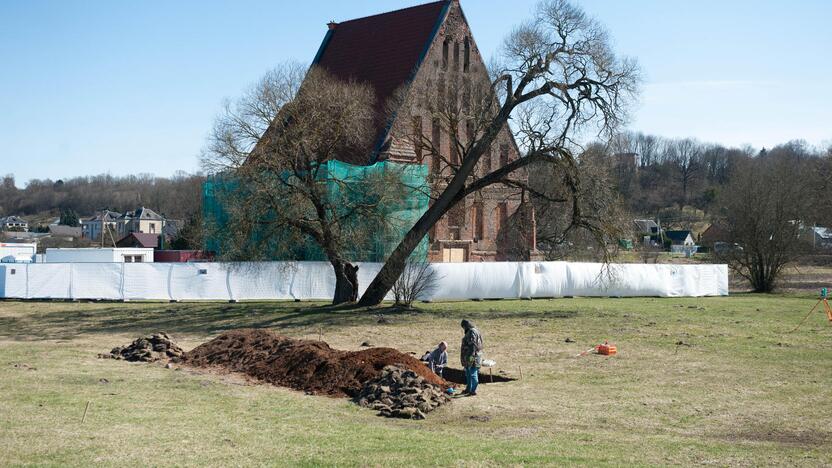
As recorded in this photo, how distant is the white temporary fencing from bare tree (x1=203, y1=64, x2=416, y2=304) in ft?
13.6

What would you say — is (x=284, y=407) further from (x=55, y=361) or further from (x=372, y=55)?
(x=372, y=55)

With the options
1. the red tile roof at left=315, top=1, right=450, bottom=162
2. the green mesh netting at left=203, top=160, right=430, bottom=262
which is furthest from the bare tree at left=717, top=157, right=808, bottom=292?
the green mesh netting at left=203, top=160, right=430, bottom=262

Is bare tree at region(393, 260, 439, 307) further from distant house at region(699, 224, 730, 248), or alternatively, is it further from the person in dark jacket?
distant house at region(699, 224, 730, 248)

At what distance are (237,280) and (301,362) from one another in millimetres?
20871

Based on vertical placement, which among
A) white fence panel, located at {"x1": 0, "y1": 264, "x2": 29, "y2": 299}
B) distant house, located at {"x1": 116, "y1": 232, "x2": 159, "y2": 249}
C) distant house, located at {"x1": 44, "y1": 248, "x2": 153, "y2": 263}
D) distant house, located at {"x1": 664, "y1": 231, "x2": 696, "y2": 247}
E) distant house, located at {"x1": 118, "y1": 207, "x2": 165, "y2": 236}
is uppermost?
distant house, located at {"x1": 118, "y1": 207, "x2": 165, "y2": 236}

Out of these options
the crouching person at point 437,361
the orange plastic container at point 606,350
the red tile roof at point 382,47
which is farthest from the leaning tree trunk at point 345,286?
the crouching person at point 437,361

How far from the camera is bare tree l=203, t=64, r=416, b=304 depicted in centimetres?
3127

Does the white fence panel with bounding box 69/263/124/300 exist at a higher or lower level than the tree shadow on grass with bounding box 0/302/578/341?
higher

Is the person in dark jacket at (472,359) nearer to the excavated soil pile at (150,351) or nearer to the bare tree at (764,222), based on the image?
the excavated soil pile at (150,351)

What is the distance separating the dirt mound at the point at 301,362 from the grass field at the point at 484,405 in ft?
2.64

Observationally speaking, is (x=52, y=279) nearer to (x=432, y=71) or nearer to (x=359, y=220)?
(x=359, y=220)

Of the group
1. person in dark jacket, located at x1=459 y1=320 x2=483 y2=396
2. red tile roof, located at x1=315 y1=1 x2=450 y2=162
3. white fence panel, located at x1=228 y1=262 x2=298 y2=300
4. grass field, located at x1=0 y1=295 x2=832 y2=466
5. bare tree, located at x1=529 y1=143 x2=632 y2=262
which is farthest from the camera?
red tile roof, located at x1=315 y1=1 x2=450 y2=162

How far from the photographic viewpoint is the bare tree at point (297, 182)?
103 feet

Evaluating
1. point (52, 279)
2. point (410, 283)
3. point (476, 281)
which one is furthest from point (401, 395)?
point (52, 279)
